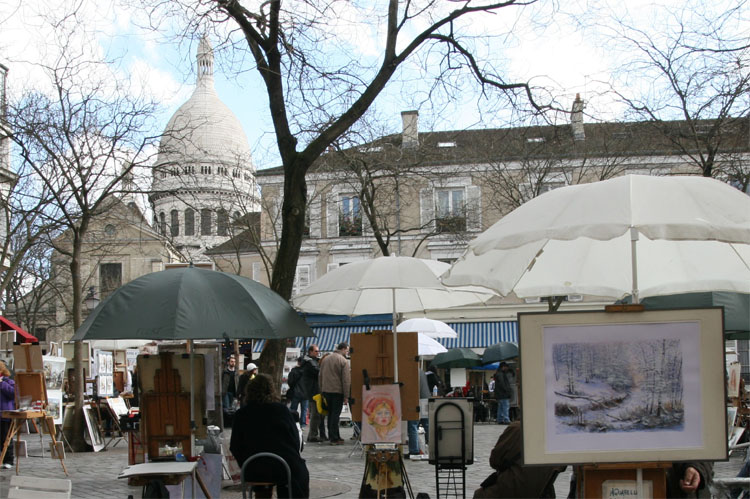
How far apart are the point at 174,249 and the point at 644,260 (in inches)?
1053

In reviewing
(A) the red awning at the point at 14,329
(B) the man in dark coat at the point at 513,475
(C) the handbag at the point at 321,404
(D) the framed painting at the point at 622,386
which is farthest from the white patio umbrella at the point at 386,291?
(A) the red awning at the point at 14,329

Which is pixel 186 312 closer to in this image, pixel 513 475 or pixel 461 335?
pixel 513 475

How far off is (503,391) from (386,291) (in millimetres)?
13383

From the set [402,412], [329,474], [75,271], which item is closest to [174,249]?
[75,271]

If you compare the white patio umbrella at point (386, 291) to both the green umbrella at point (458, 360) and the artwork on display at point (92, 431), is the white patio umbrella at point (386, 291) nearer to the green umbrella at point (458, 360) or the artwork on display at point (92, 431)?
the artwork on display at point (92, 431)

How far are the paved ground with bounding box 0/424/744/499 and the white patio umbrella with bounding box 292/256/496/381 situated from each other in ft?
7.24

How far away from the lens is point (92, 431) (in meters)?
16.2

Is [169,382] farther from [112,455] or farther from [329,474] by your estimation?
[112,455]

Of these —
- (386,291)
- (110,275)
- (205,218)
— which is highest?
(110,275)

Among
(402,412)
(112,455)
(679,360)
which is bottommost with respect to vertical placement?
(112,455)

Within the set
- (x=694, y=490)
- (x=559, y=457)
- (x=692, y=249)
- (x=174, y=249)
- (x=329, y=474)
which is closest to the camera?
(x=559, y=457)

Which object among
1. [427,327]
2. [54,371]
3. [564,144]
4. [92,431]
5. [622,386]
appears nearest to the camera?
[622,386]

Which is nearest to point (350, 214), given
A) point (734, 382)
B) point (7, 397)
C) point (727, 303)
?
point (734, 382)

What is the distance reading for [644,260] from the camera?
695 centimetres
